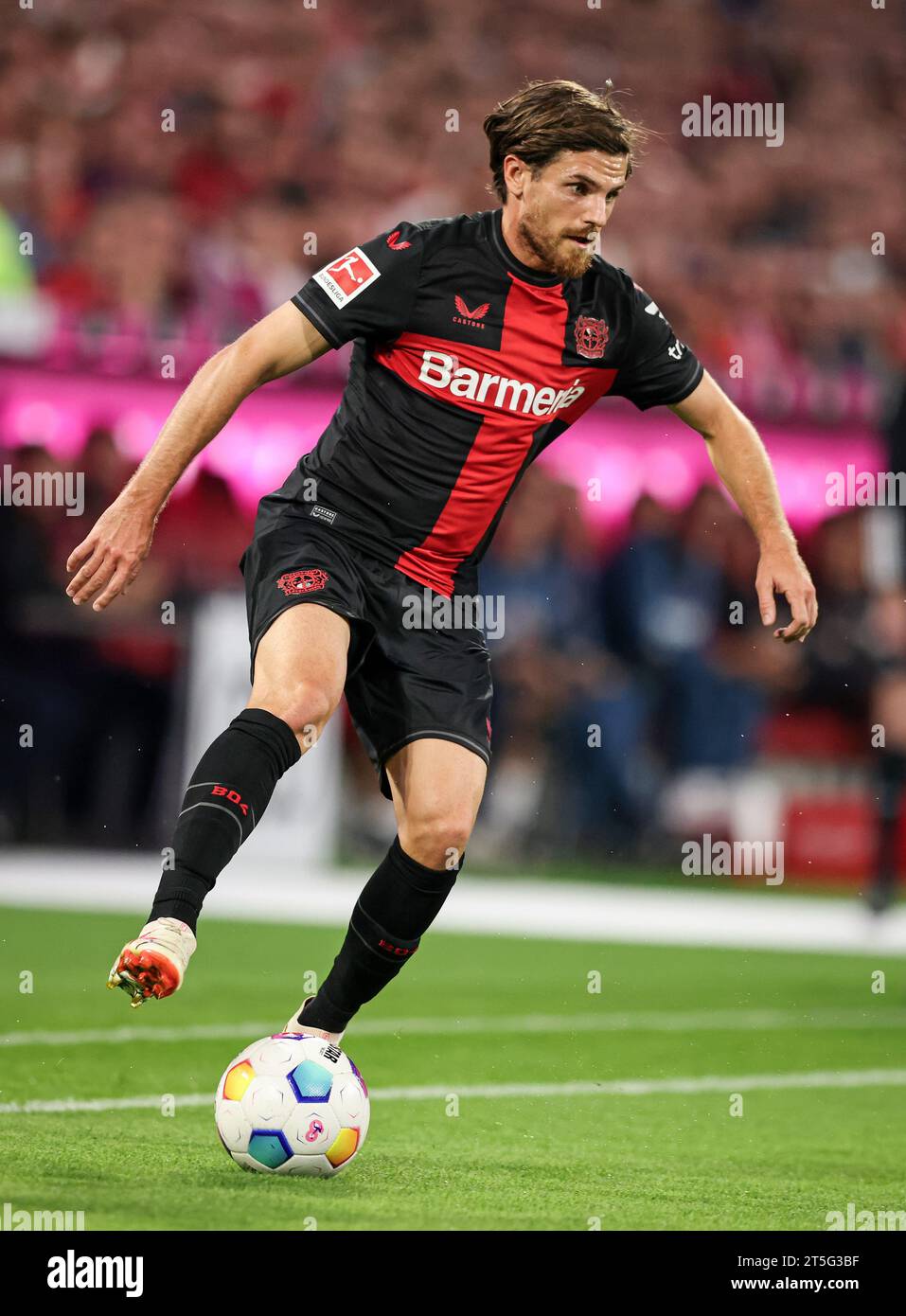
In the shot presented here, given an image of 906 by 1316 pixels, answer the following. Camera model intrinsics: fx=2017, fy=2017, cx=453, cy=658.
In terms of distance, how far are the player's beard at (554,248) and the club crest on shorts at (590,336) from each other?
158 millimetres

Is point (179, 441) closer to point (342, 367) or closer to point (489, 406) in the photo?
point (489, 406)

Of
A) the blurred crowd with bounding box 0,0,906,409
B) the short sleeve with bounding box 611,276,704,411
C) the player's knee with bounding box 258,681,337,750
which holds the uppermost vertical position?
the blurred crowd with bounding box 0,0,906,409

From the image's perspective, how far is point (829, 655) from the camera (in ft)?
43.8

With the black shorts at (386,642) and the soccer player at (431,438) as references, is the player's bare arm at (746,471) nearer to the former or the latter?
the soccer player at (431,438)

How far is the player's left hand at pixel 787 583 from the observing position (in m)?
5.13

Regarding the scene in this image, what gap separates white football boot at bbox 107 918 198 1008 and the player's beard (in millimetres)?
2021

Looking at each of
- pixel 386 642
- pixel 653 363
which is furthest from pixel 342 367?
pixel 386 642

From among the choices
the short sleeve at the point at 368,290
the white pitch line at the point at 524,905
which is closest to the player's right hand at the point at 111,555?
the short sleeve at the point at 368,290

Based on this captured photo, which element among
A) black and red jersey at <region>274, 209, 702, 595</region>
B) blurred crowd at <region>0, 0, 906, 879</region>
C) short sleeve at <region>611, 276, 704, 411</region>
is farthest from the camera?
blurred crowd at <region>0, 0, 906, 879</region>

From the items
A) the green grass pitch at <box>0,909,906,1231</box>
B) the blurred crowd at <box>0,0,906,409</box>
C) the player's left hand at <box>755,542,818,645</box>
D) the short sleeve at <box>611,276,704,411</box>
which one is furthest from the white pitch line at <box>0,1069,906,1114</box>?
the blurred crowd at <box>0,0,906,409</box>

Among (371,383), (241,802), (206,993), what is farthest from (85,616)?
(241,802)

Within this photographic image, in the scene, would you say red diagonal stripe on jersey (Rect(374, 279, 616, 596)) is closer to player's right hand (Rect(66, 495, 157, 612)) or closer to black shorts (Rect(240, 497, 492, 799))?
black shorts (Rect(240, 497, 492, 799))

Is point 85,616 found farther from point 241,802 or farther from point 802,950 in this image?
point 241,802

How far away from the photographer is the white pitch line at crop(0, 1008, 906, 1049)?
660 centimetres
